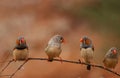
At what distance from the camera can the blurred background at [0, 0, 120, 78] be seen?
33.1 ft

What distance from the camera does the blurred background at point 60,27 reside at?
10.1m

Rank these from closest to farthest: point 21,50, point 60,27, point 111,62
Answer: point 21,50 < point 111,62 < point 60,27

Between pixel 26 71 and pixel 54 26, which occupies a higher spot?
pixel 54 26

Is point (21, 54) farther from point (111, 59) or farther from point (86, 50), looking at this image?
point (111, 59)

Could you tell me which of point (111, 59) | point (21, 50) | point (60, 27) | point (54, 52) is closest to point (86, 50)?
point (111, 59)

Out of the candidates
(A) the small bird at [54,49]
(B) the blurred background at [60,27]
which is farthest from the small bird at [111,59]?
(B) the blurred background at [60,27]

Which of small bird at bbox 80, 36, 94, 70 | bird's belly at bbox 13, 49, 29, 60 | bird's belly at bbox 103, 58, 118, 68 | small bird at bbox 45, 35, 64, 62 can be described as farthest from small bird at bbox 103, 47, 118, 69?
bird's belly at bbox 13, 49, 29, 60

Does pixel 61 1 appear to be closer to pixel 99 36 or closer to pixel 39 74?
pixel 99 36

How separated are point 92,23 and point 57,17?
714mm

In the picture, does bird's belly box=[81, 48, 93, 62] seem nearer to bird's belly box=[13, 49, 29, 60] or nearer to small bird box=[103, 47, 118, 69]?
small bird box=[103, 47, 118, 69]

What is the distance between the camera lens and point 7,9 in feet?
35.9

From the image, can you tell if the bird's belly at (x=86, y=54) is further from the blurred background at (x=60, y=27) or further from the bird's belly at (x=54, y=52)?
the blurred background at (x=60, y=27)

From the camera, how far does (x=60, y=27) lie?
10547mm

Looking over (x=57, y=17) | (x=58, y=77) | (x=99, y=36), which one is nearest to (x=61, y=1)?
(x=57, y=17)
